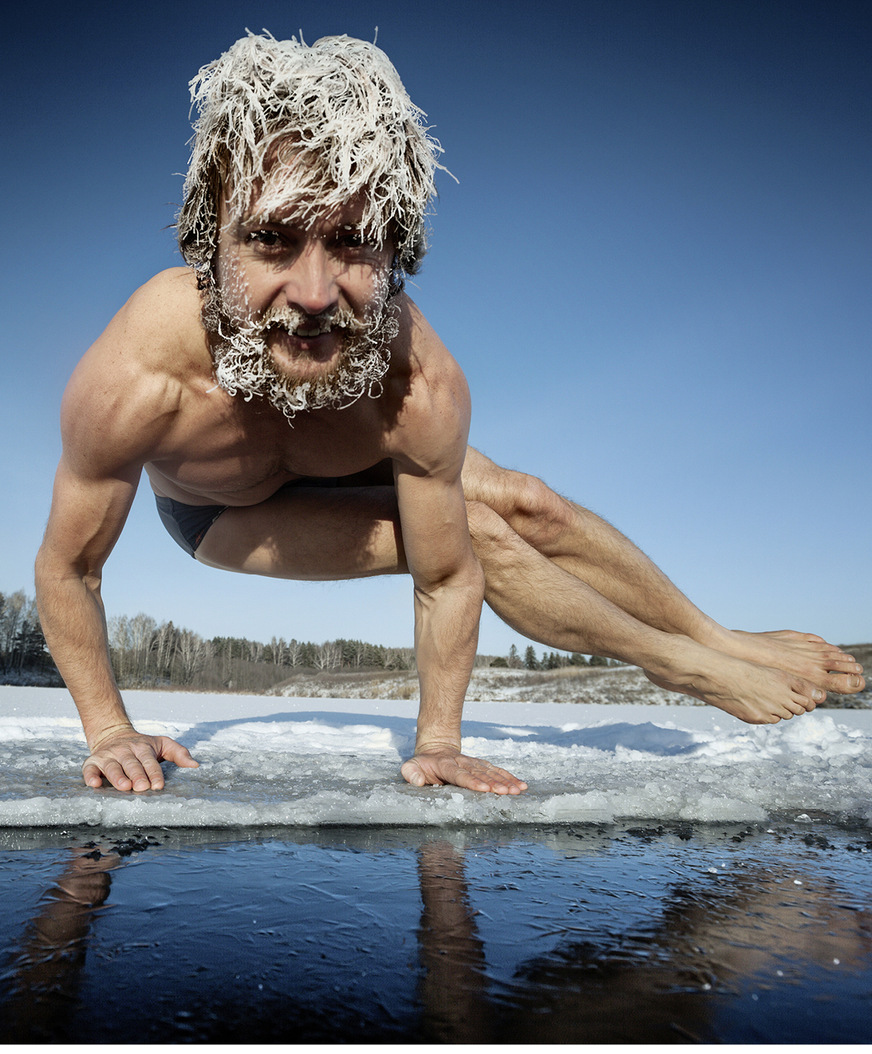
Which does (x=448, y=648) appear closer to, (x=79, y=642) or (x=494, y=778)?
(x=494, y=778)

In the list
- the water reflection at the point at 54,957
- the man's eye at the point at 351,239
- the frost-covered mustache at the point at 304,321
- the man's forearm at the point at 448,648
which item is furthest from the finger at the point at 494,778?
the man's eye at the point at 351,239

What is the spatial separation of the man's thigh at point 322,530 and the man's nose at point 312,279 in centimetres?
109

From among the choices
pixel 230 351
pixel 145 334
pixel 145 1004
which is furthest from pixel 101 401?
pixel 145 1004

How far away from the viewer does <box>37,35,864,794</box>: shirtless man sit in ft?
5.15

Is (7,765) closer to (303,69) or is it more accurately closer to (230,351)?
(230,351)

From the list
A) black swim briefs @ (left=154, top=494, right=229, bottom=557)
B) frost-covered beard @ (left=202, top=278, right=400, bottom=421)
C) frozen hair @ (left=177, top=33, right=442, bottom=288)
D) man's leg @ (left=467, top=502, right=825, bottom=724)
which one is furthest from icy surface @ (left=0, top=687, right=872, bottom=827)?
frozen hair @ (left=177, top=33, right=442, bottom=288)

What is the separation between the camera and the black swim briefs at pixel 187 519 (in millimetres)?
2721

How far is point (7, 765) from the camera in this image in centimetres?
190

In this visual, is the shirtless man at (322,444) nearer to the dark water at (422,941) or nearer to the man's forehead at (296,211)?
the man's forehead at (296,211)

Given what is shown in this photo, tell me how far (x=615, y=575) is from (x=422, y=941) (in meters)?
2.29

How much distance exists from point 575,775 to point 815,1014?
4.78 feet

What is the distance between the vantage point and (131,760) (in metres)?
1.76

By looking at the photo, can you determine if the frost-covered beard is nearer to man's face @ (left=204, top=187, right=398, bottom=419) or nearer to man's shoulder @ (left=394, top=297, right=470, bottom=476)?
man's face @ (left=204, top=187, right=398, bottom=419)

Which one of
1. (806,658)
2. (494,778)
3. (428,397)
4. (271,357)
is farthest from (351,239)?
(806,658)
